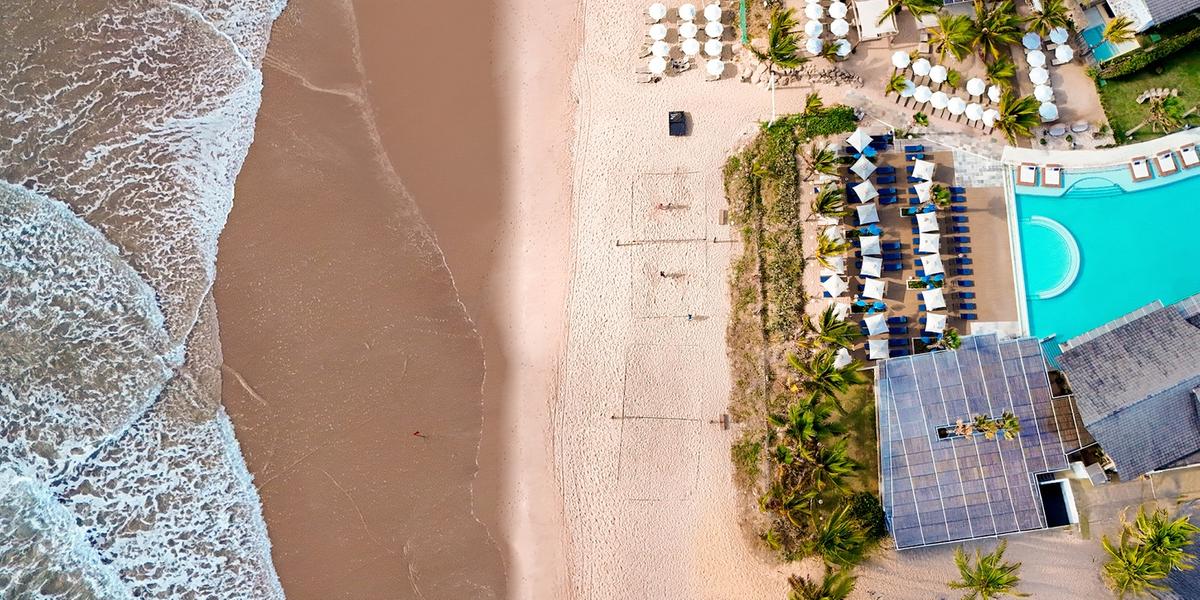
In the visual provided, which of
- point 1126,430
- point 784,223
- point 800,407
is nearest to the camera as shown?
point 1126,430

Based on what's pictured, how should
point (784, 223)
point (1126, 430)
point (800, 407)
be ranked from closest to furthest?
point (1126, 430) → point (800, 407) → point (784, 223)

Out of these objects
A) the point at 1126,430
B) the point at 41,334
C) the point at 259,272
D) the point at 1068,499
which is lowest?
the point at 1068,499

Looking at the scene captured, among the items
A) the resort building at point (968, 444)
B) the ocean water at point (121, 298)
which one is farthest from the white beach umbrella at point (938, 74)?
the ocean water at point (121, 298)

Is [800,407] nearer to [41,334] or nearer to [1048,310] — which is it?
[1048,310]

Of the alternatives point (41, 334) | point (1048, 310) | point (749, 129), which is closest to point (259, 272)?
point (41, 334)

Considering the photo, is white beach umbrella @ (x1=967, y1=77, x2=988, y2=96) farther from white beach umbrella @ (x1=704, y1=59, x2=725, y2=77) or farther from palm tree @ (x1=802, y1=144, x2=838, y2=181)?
white beach umbrella @ (x1=704, y1=59, x2=725, y2=77)

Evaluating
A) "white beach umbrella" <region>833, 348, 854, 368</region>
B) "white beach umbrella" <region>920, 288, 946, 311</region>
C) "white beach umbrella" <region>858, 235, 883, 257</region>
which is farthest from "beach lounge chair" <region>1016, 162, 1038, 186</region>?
"white beach umbrella" <region>833, 348, 854, 368</region>
